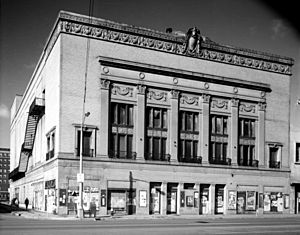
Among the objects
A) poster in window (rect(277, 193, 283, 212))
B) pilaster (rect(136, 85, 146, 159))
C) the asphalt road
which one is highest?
pilaster (rect(136, 85, 146, 159))

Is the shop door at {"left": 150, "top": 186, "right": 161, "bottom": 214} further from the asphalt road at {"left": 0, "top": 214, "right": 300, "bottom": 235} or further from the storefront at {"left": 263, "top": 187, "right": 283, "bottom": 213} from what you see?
the asphalt road at {"left": 0, "top": 214, "right": 300, "bottom": 235}

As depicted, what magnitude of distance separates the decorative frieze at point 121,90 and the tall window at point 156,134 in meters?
2.74

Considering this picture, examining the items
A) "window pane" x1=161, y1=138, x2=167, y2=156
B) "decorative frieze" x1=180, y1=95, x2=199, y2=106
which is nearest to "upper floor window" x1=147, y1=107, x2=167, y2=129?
"window pane" x1=161, y1=138, x2=167, y2=156

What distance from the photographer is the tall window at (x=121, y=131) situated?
42.8 meters

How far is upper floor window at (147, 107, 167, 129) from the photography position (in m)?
45.1

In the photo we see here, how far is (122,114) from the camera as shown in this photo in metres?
43.7

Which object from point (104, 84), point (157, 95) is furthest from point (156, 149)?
point (104, 84)

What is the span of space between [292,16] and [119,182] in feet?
125

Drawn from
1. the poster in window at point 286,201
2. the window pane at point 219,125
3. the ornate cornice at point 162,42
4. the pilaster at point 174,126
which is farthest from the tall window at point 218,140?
the poster in window at point 286,201

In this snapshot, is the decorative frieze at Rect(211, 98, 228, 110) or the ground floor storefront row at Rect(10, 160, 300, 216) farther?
the decorative frieze at Rect(211, 98, 228, 110)

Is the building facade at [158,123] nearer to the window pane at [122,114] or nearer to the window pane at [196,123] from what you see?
the window pane at [122,114]

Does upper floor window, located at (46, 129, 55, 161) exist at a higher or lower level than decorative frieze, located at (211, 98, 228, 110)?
lower

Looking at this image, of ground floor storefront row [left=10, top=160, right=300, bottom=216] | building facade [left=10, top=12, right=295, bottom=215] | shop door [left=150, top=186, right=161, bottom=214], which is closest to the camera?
ground floor storefront row [left=10, top=160, right=300, bottom=216]

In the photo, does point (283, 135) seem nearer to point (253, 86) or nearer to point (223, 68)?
point (253, 86)
